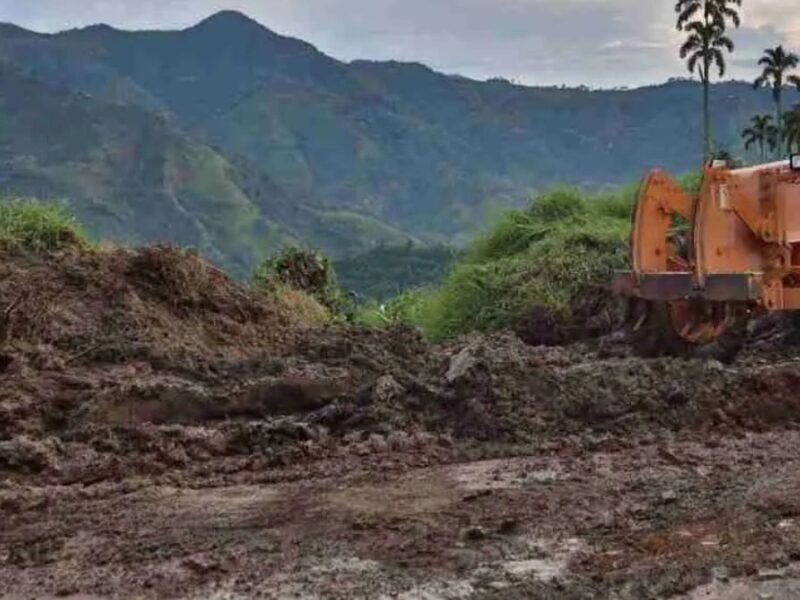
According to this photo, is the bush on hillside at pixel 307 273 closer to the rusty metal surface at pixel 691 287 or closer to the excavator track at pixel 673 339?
the excavator track at pixel 673 339

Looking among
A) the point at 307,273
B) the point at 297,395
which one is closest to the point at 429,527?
the point at 297,395

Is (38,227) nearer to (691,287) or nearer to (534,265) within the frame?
(691,287)

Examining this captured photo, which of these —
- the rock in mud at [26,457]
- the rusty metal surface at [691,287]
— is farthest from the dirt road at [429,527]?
the rusty metal surface at [691,287]

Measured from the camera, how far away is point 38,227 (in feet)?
40.3

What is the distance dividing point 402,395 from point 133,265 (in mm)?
4085

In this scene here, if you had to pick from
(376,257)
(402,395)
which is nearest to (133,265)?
(402,395)

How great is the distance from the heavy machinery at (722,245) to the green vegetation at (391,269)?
152ft

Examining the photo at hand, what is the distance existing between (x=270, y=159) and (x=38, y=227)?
155 m

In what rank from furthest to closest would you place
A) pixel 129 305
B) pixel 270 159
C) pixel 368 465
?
pixel 270 159, pixel 129 305, pixel 368 465

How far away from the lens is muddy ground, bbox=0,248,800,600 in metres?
5.15

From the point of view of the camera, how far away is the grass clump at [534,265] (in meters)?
18.8

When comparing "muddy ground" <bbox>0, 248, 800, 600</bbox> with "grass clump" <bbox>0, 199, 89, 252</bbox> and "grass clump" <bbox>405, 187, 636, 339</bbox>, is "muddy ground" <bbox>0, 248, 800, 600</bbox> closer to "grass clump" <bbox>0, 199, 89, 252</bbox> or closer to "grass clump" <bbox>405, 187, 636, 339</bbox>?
"grass clump" <bbox>0, 199, 89, 252</bbox>

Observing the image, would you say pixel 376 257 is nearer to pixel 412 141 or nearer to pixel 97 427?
pixel 97 427

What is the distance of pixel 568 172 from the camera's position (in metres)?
188
